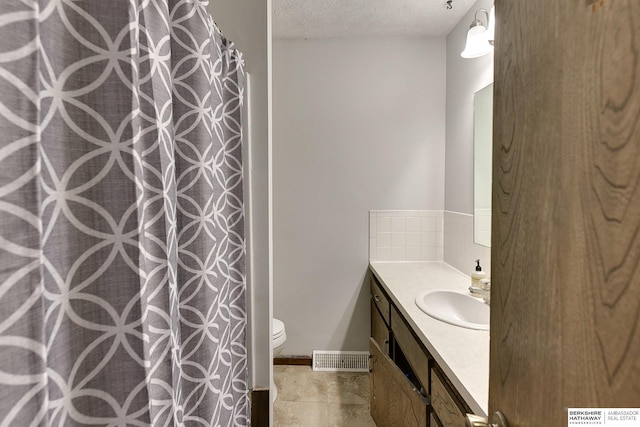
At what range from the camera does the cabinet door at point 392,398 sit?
4.31 ft

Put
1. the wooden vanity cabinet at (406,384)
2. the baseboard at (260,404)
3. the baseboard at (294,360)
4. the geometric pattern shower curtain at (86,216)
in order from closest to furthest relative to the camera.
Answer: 1. the geometric pattern shower curtain at (86,216)
2. the wooden vanity cabinet at (406,384)
3. the baseboard at (260,404)
4. the baseboard at (294,360)

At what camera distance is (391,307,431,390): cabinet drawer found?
1323 millimetres

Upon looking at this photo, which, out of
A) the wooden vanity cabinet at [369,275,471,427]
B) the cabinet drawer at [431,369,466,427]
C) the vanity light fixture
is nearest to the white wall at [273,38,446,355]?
the wooden vanity cabinet at [369,275,471,427]

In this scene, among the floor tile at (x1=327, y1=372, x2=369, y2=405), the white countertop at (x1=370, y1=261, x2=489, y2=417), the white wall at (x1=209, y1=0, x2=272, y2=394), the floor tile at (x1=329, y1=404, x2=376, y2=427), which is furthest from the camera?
the floor tile at (x1=327, y1=372, x2=369, y2=405)

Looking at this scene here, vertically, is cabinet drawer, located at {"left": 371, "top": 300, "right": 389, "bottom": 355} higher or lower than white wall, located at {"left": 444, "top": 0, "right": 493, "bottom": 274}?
lower

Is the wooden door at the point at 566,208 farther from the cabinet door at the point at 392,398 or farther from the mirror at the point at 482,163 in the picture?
the mirror at the point at 482,163

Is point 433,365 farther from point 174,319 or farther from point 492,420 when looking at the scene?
point 174,319

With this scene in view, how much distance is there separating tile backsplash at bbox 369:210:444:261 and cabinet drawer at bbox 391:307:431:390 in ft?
2.57

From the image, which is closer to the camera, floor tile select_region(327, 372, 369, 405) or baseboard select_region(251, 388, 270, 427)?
baseboard select_region(251, 388, 270, 427)

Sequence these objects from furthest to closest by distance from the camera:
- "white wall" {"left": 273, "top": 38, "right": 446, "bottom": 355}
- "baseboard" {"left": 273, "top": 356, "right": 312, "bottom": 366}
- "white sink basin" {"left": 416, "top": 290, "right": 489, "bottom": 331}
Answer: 1. "baseboard" {"left": 273, "top": 356, "right": 312, "bottom": 366}
2. "white wall" {"left": 273, "top": 38, "right": 446, "bottom": 355}
3. "white sink basin" {"left": 416, "top": 290, "right": 489, "bottom": 331}

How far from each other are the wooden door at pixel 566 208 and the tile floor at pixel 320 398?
172 cm

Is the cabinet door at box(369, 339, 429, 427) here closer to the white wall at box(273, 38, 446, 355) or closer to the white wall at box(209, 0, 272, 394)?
the white wall at box(209, 0, 272, 394)

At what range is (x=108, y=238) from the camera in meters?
0.50

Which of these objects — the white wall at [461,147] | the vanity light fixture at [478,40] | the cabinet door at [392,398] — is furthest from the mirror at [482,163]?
the cabinet door at [392,398]
